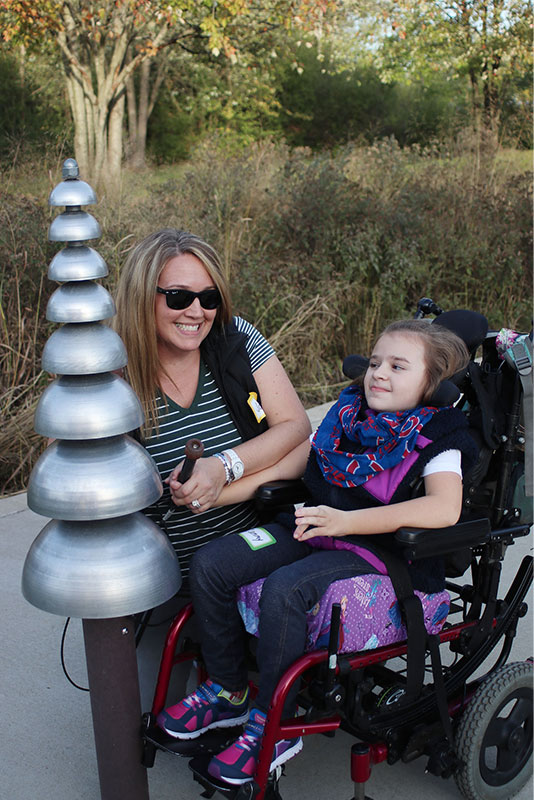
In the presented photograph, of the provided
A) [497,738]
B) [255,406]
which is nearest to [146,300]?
[255,406]

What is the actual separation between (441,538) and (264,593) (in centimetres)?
42

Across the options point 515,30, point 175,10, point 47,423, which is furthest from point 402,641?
point 515,30

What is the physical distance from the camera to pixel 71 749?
92.0 inches

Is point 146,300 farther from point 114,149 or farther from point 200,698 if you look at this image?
point 114,149

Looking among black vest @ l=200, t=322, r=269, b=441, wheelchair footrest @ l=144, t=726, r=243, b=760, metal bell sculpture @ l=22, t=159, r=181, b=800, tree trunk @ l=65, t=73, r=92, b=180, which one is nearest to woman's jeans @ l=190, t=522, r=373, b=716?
wheelchair footrest @ l=144, t=726, r=243, b=760

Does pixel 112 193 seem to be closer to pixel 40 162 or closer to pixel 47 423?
pixel 40 162

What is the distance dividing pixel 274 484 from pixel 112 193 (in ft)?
15.3

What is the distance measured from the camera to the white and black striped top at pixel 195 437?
2.27 m

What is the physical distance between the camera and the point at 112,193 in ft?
21.0

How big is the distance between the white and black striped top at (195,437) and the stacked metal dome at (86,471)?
1.74ft

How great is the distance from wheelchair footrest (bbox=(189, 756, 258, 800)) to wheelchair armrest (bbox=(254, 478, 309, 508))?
2.16 ft

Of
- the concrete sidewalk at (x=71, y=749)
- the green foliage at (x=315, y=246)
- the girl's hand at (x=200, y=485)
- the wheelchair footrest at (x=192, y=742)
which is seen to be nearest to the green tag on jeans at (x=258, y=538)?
the girl's hand at (x=200, y=485)

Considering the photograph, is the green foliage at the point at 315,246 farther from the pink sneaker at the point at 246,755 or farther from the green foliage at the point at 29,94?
the green foliage at the point at 29,94

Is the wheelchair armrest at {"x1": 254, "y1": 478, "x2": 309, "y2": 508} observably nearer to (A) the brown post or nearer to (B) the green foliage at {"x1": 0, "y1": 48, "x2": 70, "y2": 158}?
(A) the brown post
